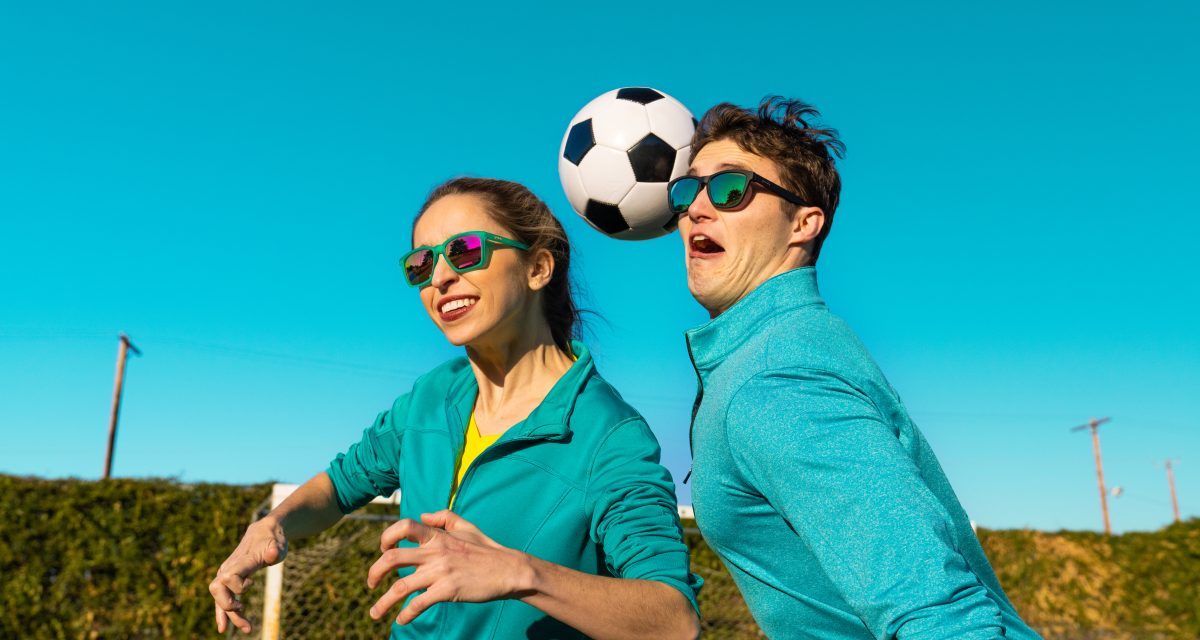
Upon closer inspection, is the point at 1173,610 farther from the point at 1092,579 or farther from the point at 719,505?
the point at 719,505

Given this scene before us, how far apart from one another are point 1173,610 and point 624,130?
41.6 feet

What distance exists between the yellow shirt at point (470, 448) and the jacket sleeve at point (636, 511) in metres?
0.47

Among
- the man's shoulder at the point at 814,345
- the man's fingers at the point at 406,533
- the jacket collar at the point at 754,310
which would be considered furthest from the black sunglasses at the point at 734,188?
the man's fingers at the point at 406,533

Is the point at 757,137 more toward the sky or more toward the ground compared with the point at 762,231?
more toward the sky

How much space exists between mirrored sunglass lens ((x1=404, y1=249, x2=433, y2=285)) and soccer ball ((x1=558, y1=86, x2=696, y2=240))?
41.8 inches

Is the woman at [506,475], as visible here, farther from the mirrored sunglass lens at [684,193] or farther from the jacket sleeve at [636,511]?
the mirrored sunglass lens at [684,193]

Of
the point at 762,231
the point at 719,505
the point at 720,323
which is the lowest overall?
the point at 719,505

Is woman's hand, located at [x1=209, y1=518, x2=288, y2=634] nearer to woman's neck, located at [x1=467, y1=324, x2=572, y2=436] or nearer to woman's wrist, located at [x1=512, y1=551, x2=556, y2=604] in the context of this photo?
woman's neck, located at [x1=467, y1=324, x2=572, y2=436]

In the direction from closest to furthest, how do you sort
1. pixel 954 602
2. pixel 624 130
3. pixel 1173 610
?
pixel 954 602 < pixel 624 130 < pixel 1173 610

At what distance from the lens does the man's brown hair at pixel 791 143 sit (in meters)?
2.68

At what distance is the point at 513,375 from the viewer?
3510mm

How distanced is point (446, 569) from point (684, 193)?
49.8 inches

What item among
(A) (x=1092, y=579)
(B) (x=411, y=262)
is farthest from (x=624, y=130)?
(A) (x=1092, y=579)

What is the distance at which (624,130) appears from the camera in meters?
4.33
